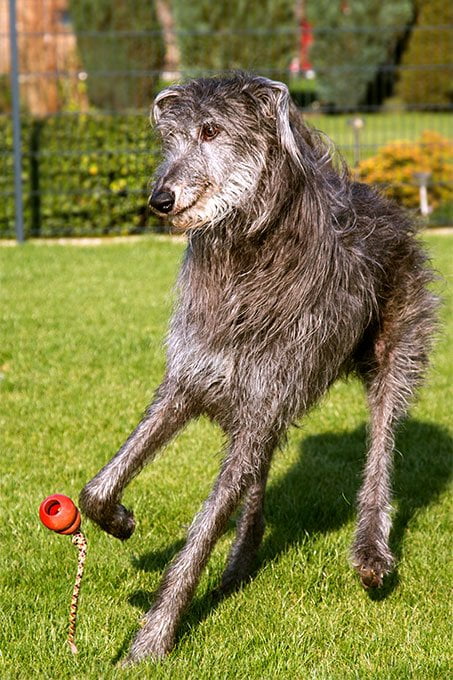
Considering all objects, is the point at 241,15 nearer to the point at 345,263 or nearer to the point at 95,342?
the point at 95,342

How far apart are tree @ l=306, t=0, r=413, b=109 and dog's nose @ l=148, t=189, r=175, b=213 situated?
11836 millimetres

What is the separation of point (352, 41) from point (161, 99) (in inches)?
829

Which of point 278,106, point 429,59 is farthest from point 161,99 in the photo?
point 429,59

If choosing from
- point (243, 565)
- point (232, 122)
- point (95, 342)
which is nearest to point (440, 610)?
point (243, 565)

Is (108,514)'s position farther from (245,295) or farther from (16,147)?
(16,147)

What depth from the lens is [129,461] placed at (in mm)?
3887

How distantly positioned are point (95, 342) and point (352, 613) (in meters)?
4.29

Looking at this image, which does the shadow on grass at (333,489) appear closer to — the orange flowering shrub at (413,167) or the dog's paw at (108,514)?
the dog's paw at (108,514)

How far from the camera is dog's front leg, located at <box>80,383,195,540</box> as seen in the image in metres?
3.86

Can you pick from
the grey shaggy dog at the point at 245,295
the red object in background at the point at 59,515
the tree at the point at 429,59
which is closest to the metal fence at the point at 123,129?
the tree at the point at 429,59

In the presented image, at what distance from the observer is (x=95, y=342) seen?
313 inches

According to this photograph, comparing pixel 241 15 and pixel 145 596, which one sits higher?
pixel 145 596

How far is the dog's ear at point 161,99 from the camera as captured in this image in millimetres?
3616

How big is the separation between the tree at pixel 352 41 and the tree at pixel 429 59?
1.54 ft
